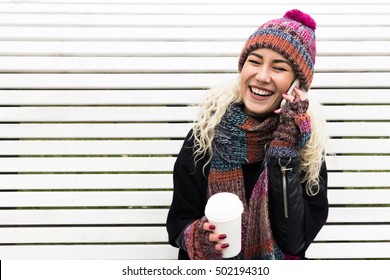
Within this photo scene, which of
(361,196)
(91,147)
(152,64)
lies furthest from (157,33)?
(361,196)

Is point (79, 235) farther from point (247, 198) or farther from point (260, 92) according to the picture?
point (260, 92)

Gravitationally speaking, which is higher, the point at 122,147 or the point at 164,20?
the point at 164,20

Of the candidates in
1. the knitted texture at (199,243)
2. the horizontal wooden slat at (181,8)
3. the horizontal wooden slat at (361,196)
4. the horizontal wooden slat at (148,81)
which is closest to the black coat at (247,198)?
the knitted texture at (199,243)

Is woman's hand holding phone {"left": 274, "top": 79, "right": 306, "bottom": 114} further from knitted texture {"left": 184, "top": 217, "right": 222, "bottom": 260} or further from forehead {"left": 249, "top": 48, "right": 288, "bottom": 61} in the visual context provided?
knitted texture {"left": 184, "top": 217, "right": 222, "bottom": 260}

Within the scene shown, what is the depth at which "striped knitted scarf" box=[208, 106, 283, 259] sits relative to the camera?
1.82 m

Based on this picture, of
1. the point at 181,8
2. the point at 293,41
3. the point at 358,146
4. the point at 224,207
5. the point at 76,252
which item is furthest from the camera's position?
the point at 181,8

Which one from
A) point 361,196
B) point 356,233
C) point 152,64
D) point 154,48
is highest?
point 154,48

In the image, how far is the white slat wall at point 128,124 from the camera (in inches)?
93.4

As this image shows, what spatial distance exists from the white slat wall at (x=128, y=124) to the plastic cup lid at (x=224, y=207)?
88cm

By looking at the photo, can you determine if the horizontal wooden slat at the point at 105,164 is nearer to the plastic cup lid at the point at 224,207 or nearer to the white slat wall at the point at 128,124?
the white slat wall at the point at 128,124

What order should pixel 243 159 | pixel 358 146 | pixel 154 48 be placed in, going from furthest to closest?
pixel 154 48, pixel 358 146, pixel 243 159

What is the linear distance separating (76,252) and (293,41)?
65.4 inches

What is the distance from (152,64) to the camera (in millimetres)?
2521

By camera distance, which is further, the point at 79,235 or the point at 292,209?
the point at 79,235
